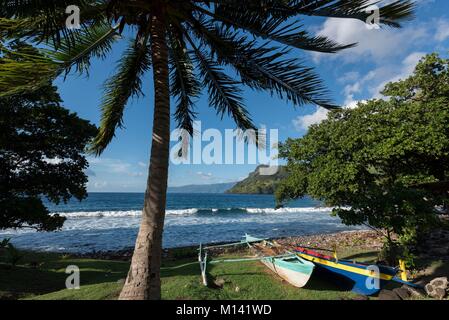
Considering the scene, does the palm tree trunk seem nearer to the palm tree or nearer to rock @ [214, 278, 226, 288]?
the palm tree

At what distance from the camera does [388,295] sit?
6008mm

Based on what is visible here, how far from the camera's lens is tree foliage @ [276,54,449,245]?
6852 millimetres

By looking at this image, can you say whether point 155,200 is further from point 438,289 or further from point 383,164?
point 383,164

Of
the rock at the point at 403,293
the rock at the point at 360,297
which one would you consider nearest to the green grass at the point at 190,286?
the rock at the point at 360,297

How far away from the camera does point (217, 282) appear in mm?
6840

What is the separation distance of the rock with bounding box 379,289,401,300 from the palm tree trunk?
5.49 m

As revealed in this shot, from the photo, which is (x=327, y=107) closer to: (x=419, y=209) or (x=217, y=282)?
(x=419, y=209)

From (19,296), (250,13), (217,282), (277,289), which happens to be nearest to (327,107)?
(250,13)

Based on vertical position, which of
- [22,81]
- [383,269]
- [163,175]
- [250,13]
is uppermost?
[250,13]

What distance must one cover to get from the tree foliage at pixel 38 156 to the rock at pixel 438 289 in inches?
444

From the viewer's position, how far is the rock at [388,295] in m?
5.88

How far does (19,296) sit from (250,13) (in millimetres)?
9289

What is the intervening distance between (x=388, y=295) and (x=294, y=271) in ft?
7.29
